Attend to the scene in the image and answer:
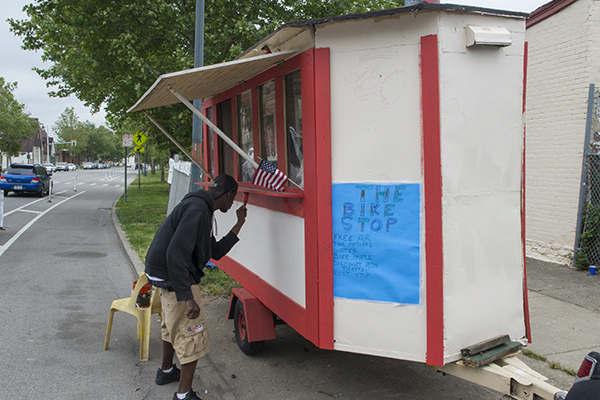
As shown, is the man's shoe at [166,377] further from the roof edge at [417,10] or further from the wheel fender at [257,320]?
the roof edge at [417,10]

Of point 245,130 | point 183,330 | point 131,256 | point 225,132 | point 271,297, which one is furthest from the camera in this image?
point 131,256

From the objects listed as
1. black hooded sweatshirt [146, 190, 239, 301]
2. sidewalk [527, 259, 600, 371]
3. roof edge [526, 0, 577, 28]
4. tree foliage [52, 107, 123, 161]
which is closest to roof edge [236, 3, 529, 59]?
black hooded sweatshirt [146, 190, 239, 301]

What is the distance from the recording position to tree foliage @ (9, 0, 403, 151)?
1238 centimetres

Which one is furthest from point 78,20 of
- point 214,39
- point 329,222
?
point 329,222

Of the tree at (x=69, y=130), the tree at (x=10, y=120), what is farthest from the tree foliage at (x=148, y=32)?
the tree at (x=69, y=130)

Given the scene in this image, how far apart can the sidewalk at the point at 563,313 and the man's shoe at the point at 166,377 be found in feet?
11.3

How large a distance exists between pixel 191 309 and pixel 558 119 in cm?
702

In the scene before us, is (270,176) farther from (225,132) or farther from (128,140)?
(128,140)

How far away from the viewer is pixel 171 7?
1238cm

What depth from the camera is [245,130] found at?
15.9ft

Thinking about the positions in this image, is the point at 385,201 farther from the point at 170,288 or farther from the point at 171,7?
the point at 171,7

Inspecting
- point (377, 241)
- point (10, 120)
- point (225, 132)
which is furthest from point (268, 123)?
point (10, 120)

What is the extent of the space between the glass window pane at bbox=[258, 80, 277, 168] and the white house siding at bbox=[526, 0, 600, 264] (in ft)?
18.7

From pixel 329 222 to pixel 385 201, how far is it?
411 mm
